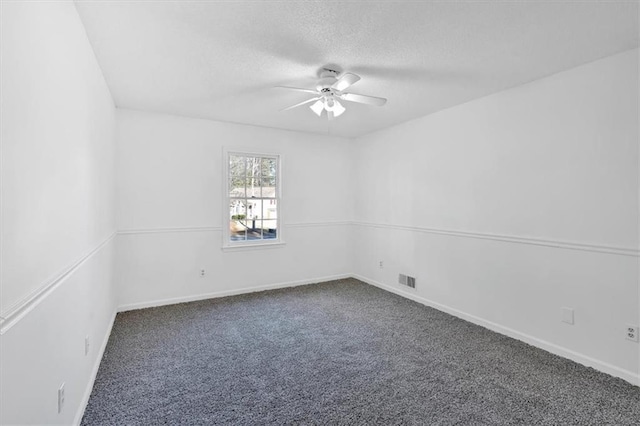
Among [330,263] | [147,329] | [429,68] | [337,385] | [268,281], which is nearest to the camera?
[337,385]

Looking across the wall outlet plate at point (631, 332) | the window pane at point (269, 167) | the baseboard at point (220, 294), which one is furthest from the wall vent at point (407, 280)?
the window pane at point (269, 167)

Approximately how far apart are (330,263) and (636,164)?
401 centimetres

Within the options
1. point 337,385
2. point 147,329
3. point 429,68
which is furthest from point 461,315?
point 147,329

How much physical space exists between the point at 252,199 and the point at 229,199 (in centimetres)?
37

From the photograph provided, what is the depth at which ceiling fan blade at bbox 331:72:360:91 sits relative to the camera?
2.54 m

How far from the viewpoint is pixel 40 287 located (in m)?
1.36

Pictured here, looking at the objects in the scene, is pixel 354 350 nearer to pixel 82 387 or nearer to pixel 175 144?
pixel 82 387

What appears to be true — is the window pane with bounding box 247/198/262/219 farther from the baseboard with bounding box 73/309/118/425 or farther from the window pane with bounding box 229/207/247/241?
→ the baseboard with bounding box 73/309/118/425

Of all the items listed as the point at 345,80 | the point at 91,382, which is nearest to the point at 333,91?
the point at 345,80

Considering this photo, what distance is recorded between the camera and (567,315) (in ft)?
9.27

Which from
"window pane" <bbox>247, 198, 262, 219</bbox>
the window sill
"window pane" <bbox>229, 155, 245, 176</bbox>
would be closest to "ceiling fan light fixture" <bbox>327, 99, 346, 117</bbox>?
"window pane" <bbox>229, 155, 245, 176</bbox>

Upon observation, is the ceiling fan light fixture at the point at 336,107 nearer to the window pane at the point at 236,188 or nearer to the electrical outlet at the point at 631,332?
the window pane at the point at 236,188

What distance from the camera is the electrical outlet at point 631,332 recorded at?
2423mm

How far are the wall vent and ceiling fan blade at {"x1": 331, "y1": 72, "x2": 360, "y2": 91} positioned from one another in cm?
284
